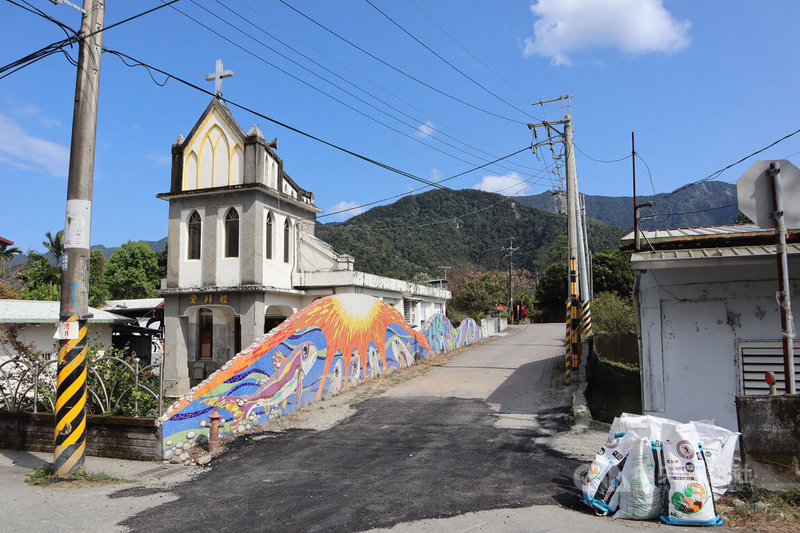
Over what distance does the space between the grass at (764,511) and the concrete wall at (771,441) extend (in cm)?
10

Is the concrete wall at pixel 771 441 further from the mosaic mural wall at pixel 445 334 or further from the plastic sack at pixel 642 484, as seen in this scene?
the mosaic mural wall at pixel 445 334

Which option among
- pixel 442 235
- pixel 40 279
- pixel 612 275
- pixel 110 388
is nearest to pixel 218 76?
pixel 110 388

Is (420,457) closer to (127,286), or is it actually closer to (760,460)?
→ (760,460)

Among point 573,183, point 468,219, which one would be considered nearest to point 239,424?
point 573,183

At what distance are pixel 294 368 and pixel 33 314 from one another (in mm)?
8470

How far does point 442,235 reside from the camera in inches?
3935

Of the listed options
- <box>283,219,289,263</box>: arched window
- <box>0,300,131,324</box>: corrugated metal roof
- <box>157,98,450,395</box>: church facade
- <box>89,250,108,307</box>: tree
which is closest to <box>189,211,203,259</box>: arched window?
<box>157,98,450,395</box>: church facade

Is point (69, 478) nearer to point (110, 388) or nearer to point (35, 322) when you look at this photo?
point (110, 388)

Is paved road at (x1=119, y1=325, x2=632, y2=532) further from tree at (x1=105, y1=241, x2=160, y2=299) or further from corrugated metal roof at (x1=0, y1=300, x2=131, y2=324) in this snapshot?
tree at (x1=105, y1=241, x2=160, y2=299)

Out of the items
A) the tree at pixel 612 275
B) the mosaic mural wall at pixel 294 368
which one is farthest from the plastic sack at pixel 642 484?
the tree at pixel 612 275

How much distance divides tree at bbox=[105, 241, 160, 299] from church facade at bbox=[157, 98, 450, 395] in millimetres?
27679

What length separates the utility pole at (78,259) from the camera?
7.75m

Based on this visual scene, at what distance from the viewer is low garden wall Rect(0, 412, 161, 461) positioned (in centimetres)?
849

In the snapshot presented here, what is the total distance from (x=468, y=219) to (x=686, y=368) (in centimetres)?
10312
